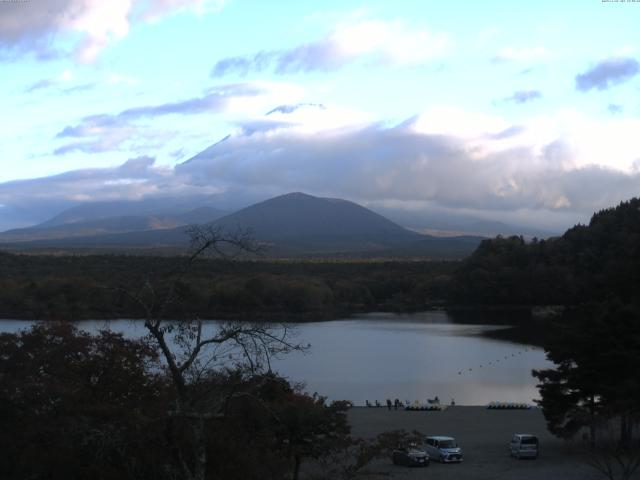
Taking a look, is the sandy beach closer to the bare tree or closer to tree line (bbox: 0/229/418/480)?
tree line (bbox: 0/229/418/480)

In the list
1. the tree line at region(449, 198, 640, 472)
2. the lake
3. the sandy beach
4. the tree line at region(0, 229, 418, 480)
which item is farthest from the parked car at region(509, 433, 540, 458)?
the lake

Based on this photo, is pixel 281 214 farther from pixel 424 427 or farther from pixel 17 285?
pixel 424 427

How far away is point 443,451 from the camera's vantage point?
483 inches

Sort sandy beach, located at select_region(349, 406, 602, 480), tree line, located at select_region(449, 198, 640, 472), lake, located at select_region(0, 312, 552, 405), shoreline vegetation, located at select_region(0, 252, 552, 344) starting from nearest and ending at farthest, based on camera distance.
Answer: tree line, located at select_region(449, 198, 640, 472)
sandy beach, located at select_region(349, 406, 602, 480)
lake, located at select_region(0, 312, 552, 405)
shoreline vegetation, located at select_region(0, 252, 552, 344)

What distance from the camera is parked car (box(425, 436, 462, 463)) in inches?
482

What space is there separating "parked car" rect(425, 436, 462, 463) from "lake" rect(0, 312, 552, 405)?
803cm

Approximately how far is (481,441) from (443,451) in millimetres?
2504

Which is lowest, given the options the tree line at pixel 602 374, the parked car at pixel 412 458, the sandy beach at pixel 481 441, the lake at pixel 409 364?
the lake at pixel 409 364

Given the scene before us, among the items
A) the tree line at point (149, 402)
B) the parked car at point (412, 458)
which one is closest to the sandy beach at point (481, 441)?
the parked car at point (412, 458)

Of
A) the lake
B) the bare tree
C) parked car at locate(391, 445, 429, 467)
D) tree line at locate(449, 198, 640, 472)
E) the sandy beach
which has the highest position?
the bare tree

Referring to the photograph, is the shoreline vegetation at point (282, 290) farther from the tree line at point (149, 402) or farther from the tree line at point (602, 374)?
the tree line at point (149, 402)

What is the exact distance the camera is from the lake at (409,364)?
74.4ft

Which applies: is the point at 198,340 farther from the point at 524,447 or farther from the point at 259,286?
the point at 259,286

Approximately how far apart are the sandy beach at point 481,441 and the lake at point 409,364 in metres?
3.16
